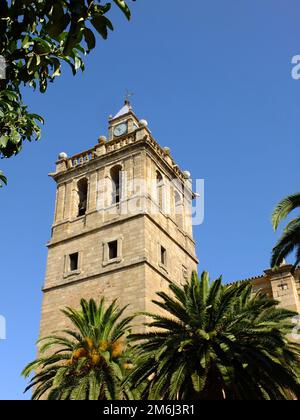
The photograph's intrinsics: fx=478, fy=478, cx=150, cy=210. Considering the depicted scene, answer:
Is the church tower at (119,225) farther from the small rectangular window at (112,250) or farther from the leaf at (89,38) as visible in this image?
the leaf at (89,38)

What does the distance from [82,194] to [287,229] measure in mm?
17771

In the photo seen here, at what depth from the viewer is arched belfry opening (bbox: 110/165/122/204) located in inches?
1075

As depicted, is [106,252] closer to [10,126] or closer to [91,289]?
[91,289]

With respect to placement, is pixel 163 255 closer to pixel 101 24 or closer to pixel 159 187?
pixel 159 187

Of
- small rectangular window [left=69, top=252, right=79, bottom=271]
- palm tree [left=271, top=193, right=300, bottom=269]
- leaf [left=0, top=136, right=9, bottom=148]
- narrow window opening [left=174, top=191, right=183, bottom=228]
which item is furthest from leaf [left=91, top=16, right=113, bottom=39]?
narrow window opening [left=174, top=191, right=183, bottom=228]

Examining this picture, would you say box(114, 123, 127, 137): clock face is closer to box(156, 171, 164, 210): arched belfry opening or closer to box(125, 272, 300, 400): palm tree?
box(156, 171, 164, 210): arched belfry opening

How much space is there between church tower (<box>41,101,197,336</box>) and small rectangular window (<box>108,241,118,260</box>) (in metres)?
0.07

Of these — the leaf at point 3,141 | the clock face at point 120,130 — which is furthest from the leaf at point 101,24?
the clock face at point 120,130

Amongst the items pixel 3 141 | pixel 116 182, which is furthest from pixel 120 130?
pixel 3 141

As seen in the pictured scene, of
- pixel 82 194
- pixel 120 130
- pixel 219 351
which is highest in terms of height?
pixel 120 130

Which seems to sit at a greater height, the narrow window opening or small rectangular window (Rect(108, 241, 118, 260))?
the narrow window opening

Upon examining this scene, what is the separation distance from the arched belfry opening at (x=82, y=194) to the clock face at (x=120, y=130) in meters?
4.14

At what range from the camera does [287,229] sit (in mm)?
13852
